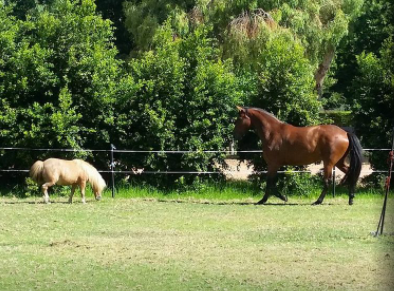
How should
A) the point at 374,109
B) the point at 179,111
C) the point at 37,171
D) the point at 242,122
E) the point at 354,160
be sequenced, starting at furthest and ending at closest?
1. the point at 374,109
2. the point at 179,111
3. the point at 242,122
4. the point at 37,171
5. the point at 354,160

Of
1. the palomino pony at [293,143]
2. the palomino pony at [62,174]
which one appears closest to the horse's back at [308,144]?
the palomino pony at [293,143]

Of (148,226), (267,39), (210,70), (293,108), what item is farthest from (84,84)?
Answer: (267,39)

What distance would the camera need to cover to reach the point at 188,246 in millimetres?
11219

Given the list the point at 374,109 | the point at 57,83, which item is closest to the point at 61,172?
the point at 57,83

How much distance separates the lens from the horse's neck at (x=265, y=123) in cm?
1733

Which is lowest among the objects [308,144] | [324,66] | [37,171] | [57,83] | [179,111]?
[37,171]

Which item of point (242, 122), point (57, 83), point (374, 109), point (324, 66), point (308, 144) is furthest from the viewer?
point (324, 66)

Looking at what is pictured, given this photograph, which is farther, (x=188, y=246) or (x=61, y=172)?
(x=61, y=172)

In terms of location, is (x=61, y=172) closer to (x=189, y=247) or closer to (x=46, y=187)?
(x=46, y=187)

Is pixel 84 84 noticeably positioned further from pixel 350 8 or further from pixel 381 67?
pixel 350 8

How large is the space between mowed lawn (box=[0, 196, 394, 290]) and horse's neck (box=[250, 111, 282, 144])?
1653 millimetres

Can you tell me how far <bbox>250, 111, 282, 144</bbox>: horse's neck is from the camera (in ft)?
56.9

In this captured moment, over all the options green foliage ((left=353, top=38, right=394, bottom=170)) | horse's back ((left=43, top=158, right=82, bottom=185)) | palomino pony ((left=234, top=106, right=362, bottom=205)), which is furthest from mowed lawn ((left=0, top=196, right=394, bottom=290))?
green foliage ((left=353, top=38, right=394, bottom=170))

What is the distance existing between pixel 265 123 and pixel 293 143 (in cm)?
72
